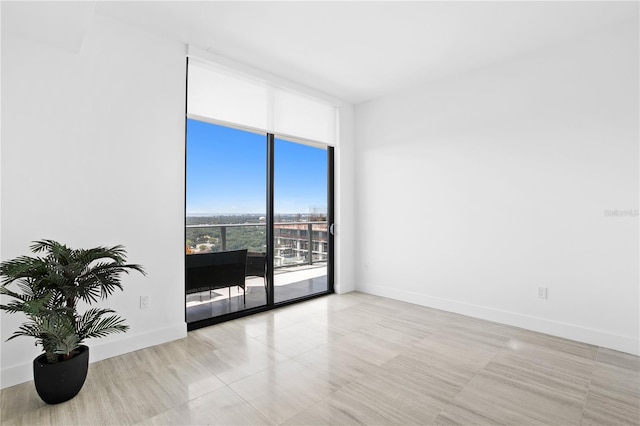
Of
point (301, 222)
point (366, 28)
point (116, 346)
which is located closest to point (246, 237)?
point (301, 222)

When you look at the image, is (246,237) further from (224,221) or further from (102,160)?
(102,160)

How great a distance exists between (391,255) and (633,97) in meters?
2.87

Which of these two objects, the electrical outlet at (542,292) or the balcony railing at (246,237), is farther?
the balcony railing at (246,237)

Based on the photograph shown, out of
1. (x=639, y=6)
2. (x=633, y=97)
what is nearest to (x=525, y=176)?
(x=633, y=97)

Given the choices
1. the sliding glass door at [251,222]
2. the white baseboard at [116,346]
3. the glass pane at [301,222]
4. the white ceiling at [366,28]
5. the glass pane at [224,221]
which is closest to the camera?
the white baseboard at [116,346]

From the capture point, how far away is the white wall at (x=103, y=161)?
2340 mm

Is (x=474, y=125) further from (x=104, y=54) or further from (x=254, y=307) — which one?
(x=104, y=54)

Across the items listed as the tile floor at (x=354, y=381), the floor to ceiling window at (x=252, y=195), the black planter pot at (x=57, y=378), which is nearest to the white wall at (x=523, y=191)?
the tile floor at (x=354, y=381)

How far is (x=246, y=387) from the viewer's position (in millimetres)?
2254

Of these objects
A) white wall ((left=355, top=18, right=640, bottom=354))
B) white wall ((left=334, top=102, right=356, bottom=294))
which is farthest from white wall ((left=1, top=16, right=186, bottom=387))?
white wall ((left=355, top=18, right=640, bottom=354))

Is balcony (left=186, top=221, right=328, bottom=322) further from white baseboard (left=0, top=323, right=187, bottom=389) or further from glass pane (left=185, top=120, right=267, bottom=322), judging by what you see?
white baseboard (left=0, top=323, right=187, bottom=389)

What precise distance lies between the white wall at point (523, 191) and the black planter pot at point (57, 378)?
3500mm

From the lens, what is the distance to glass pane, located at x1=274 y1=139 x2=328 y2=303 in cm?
473

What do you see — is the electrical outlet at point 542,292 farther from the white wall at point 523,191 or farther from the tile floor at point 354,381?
the tile floor at point 354,381
